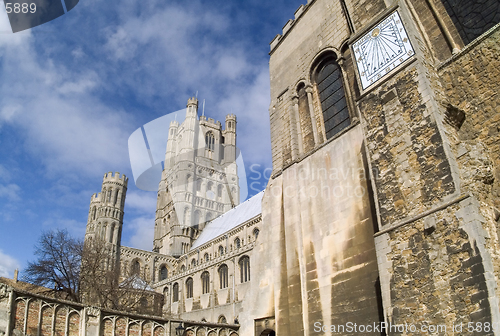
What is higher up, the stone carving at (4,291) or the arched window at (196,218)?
the arched window at (196,218)

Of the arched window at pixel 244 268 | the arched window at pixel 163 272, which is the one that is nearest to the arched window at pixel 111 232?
the arched window at pixel 163 272

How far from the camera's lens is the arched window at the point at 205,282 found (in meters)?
40.2

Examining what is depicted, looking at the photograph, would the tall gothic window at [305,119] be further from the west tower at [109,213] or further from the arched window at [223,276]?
the west tower at [109,213]

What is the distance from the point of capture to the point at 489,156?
7.48 m

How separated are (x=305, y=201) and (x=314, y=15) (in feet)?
24.0

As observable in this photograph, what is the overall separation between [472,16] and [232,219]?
44.1m

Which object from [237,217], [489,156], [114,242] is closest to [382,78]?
[489,156]

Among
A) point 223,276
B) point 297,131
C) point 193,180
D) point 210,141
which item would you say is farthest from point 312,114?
point 210,141

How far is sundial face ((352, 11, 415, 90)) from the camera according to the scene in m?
8.70

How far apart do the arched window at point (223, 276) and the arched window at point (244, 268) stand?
2650mm

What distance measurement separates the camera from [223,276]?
3841 centimetres

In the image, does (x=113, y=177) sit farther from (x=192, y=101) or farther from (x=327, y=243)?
(x=327, y=243)

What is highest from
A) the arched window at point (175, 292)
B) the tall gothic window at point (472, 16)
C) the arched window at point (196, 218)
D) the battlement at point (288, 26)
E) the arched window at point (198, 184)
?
the arched window at point (198, 184)

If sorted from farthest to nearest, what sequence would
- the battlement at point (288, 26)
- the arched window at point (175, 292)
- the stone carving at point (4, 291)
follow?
the arched window at point (175, 292), the battlement at point (288, 26), the stone carving at point (4, 291)
